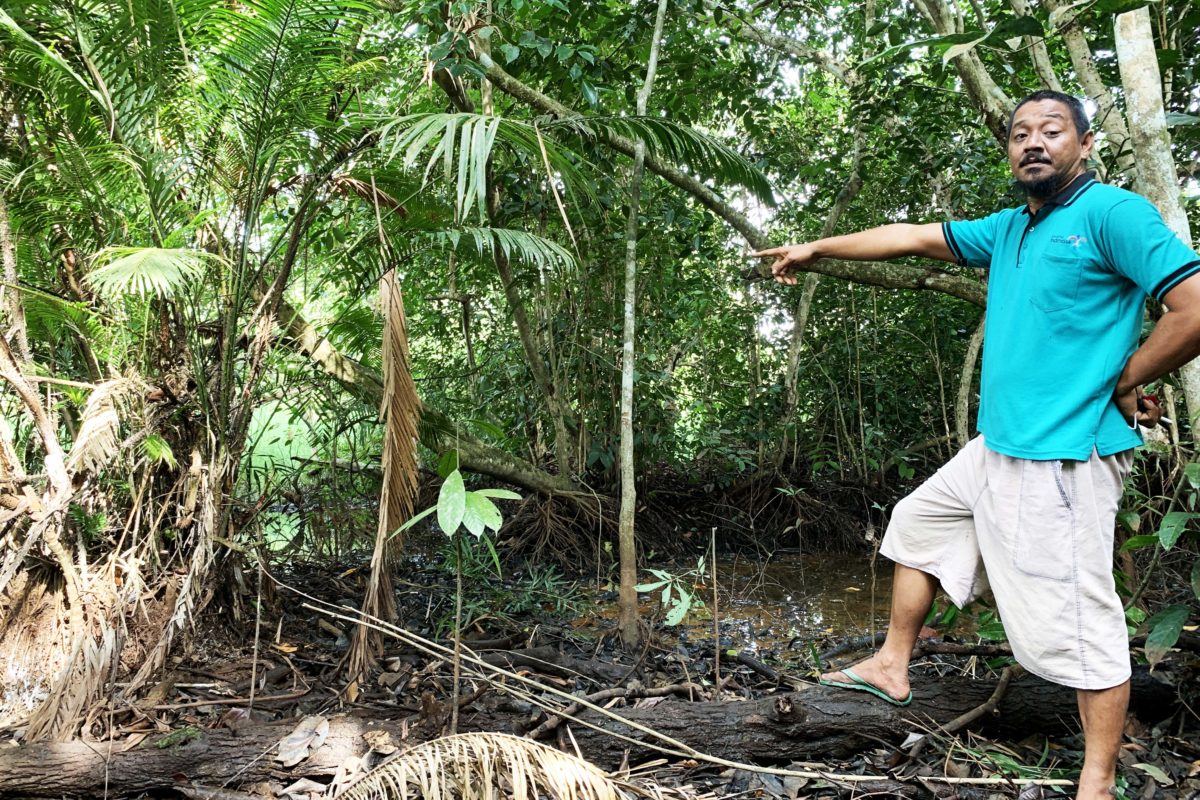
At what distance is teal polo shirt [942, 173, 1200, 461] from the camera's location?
77.2 inches

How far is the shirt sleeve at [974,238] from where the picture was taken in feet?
7.89

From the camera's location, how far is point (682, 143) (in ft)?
11.5

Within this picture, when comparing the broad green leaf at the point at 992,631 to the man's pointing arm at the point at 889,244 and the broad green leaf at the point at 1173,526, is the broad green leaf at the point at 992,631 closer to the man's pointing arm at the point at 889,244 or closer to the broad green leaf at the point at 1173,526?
the broad green leaf at the point at 1173,526

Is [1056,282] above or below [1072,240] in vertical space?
below

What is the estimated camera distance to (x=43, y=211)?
135 inches

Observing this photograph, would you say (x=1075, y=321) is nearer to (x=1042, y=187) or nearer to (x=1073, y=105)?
(x=1042, y=187)

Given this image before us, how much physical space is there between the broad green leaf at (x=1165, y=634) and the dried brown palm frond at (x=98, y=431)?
3.37 meters

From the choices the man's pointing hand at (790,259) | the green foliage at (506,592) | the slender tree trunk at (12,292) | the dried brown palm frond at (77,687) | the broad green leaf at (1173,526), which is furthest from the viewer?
the green foliage at (506,592)

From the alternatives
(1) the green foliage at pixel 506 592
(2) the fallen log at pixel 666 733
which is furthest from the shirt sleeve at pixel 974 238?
(1) the green foliage at pixel 506 592

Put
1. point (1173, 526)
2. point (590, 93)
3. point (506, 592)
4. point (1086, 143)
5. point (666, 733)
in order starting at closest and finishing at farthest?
point (1086, 143), point (1173, 526), point (666, 733), point (590, 93), point (506, 592)

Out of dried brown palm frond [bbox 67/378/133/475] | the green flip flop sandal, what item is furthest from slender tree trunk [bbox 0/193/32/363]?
the green flip flop sandal

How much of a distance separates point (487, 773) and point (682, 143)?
271cm

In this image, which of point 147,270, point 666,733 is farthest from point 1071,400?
point 147,270

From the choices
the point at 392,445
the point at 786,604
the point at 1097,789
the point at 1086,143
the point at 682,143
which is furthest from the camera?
the point at 786,604
